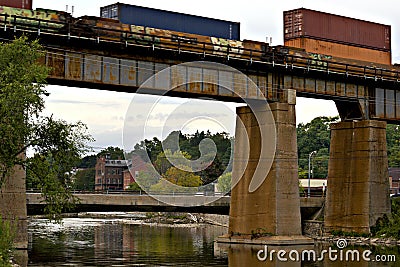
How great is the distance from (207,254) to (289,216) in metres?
7.59

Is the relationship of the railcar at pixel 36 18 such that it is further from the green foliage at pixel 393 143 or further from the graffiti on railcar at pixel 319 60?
the green foliage at pixel 393 143

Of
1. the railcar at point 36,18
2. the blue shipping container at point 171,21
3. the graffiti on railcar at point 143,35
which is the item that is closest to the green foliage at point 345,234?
the blue shipping container at point 171,21

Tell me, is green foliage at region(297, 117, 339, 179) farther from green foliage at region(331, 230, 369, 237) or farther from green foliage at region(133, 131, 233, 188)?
green foliage at region(331, 230, 369, 237)

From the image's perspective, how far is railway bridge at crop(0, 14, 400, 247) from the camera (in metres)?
47.7

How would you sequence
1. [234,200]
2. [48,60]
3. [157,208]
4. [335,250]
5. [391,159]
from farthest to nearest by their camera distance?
[391,159] < [157,208] < [234,200] < [335,250] < [48,60]

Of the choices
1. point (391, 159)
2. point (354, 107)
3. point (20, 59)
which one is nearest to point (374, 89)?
point (354, 107)

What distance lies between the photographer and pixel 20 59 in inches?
1323

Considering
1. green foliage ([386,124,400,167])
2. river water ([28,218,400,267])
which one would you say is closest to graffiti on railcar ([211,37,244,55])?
river water ([28,218,400,267])

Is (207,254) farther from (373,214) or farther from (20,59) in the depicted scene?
(20,59)

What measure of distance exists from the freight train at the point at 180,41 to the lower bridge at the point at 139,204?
12.0 m

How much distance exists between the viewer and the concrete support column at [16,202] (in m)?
45.9

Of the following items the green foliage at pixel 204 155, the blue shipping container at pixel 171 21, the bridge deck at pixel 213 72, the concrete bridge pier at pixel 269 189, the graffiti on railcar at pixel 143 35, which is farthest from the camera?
the green foliage at pixel 204 155

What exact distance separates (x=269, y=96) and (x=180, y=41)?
8740 millimetres

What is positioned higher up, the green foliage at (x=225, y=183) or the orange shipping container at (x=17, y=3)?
the orange shipping container at (x=17, y=3)
